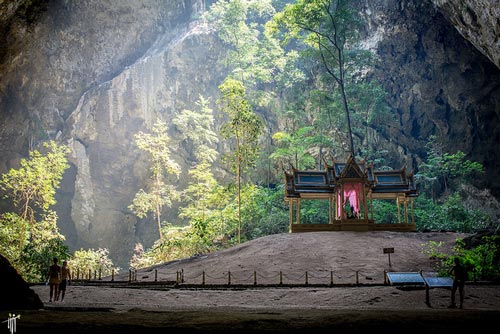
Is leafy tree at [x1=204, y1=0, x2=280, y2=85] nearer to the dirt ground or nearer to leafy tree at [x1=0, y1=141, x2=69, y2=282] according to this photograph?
leafy tree at [x1=0, y1=141, x2=69, y2=282]

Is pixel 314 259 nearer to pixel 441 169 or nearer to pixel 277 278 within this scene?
pixel 277 278

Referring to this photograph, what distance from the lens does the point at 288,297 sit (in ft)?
33.0

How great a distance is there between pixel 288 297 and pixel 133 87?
1154 inches

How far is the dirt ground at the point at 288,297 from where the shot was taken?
411cm

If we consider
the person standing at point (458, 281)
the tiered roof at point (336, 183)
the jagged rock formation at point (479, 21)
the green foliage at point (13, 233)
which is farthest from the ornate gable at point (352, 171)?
the green foliage at point (13, 233)

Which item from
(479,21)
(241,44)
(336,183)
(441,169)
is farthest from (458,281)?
(241,44)

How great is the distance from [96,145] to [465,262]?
→ 31.3 m

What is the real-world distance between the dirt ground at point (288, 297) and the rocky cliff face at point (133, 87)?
14.0m

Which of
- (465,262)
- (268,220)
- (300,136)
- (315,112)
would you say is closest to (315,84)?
(315,112)

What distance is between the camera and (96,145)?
3481cm

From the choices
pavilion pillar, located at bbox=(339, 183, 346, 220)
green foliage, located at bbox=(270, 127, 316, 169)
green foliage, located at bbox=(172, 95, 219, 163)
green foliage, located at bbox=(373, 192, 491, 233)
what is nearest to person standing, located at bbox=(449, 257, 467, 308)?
pavilion pillar, located at bbox=(339, 183, 346, 220)

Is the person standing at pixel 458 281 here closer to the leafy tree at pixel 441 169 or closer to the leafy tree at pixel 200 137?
the leafy tree at pixel 441 169

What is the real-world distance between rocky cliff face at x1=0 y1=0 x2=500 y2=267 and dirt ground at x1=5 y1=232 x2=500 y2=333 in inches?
550

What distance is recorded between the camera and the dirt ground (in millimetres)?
4113
